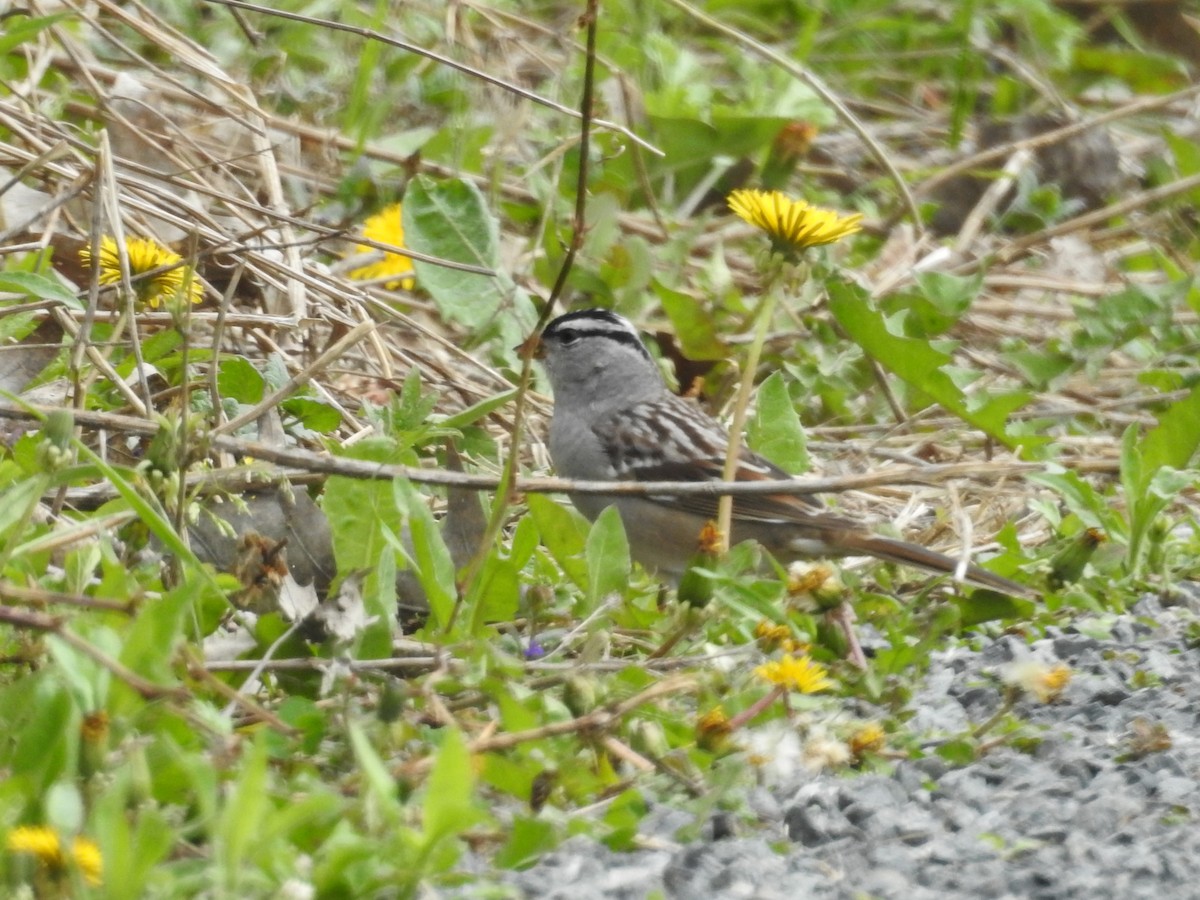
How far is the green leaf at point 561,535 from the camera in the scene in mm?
3475

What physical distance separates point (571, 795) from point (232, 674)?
0.61 meters

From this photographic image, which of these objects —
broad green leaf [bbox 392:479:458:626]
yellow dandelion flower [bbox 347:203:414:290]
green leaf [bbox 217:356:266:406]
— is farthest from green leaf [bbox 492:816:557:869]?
yellow dandelion flower [bbox 347:203:414:290]

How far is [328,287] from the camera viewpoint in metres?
4.12

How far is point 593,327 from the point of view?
4898 mm

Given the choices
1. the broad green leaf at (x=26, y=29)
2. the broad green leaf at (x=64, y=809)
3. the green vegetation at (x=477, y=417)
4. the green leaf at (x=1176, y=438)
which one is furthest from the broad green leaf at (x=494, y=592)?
the green leaf at (x=1176, y=438)

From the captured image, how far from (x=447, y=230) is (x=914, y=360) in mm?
1318

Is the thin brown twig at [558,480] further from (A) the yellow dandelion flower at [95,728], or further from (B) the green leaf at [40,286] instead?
(A) the yellow dandelion flower at [95,728]

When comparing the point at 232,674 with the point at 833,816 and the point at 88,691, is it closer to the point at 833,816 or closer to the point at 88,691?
the point at 88,691

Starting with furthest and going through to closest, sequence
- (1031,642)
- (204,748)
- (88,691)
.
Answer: (1031,642) → (204,748) → (88,691)

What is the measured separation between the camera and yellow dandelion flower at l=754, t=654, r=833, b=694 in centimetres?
289

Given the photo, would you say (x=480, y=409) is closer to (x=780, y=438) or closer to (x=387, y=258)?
(x=780, y=438)

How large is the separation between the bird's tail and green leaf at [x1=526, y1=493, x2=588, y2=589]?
0.76 meters

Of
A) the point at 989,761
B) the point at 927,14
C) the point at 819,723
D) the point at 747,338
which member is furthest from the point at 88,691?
the point at 927,14

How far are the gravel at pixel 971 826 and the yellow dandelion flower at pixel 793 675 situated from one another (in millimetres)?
196
